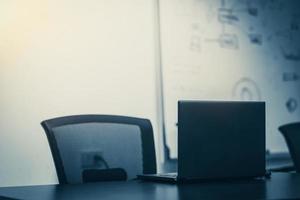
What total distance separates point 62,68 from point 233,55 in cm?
103

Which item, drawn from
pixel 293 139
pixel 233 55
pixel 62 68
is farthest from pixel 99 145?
pixel 233 55

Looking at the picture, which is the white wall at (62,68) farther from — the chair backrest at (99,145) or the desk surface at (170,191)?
the desk surface at (170,191)

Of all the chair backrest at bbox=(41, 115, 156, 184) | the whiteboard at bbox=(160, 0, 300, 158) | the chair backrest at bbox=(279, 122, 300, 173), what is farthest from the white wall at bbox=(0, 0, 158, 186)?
the chair backrest at bbox=(279, 122, 300, 173)

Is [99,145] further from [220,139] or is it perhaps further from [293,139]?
[293,139]

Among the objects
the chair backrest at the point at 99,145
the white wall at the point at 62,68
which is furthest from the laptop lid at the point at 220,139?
the white wall at the point at 62,68

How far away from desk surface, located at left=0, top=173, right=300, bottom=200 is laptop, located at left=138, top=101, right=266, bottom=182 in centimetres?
4

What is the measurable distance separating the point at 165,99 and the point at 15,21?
849 millimetres

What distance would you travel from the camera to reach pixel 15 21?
236 cm

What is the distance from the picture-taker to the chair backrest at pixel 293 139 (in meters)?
2.36

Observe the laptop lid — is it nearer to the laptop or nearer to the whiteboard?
the laptop

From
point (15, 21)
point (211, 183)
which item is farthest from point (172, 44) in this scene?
point (211, 183)

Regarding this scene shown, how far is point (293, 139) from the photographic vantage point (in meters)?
2.39

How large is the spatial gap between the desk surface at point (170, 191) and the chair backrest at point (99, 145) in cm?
37

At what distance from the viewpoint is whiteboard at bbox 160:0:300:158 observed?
277cm
